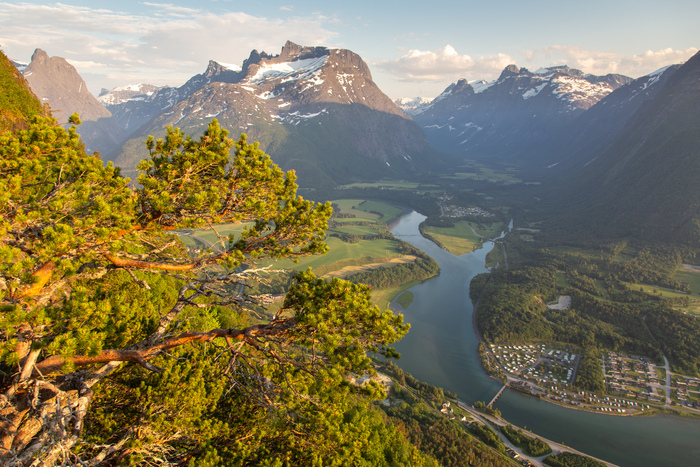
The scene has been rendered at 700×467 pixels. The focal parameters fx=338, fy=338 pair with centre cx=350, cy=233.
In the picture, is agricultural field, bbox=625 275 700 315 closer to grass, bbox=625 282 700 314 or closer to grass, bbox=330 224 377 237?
grass, bbox=625 282 700 314

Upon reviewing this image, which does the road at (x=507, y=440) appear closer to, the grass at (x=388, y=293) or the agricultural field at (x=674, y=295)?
the grass at (x=388, y=293)

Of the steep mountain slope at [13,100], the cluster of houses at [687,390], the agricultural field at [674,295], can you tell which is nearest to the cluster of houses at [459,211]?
the agricultural field at [674,295]

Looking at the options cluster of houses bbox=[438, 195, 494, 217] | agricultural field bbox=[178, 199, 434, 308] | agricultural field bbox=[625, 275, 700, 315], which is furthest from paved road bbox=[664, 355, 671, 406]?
cluster of houses bbox=[438, 195, 494, 217]

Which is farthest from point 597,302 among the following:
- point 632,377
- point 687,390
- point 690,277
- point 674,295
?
point 690,277

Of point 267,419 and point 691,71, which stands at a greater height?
point 691,71

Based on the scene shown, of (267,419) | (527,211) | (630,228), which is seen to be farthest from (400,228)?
(267,419)

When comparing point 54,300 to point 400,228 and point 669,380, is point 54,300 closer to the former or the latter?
point 669,380

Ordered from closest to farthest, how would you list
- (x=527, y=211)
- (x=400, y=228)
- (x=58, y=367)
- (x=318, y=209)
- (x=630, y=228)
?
(x=58, y=367), (x=318, y=209), (x=630, y=228), (x=400, y=228), (x=527, y=211)
